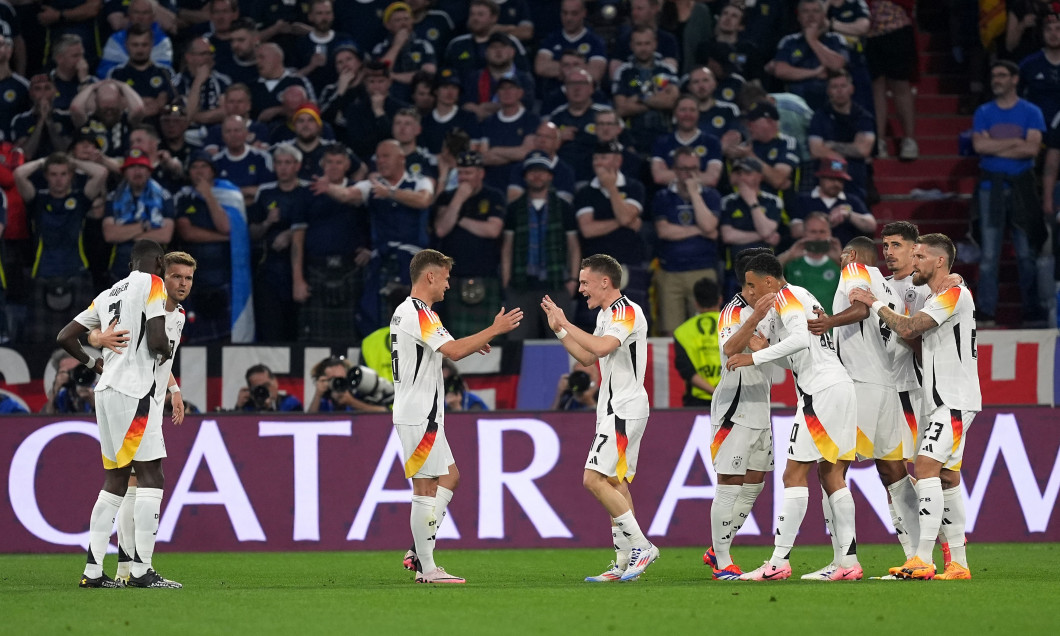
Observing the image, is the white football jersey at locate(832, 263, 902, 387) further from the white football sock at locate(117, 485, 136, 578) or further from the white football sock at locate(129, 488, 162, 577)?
the white football sock at locate(117, 485, 136, 578)

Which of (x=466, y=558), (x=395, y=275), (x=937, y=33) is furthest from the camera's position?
(x=937, y=33)

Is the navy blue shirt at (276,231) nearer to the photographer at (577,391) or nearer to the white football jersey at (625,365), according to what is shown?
the photographer at (577,391)

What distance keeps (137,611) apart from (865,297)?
5537 mm

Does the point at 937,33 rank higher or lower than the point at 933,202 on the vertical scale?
higher

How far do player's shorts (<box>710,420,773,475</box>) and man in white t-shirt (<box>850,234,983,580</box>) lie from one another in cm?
114

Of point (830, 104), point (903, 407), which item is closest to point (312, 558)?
point (903, 407)

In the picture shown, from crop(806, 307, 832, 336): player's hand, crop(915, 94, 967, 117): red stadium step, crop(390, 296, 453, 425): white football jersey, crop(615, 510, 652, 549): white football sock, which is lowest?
crop(615, 510, 652, 549): white football sock

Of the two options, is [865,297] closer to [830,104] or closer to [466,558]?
[466,558]

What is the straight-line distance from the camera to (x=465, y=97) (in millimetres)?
19188

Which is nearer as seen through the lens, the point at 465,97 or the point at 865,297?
the point at 865,297

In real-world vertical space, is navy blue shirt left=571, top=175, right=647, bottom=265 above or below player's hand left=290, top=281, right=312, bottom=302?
above

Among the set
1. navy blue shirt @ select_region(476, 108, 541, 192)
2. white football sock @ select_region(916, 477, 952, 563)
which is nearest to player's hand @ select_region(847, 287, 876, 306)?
white football sock @ select_region(916, 477, 952, 563)

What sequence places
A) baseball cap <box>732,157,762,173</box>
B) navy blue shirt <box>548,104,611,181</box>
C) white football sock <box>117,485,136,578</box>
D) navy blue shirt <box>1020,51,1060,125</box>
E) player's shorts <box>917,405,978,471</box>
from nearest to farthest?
player's shorts <box>917,405,978,471</box>, white football sock <box>117,485,136,578</box>, baseball cap <box>732,157,762,173</box>, navy blue shirt <box>548,104,611,181</box>, navy blue shirt <box>1020,51,1060,125</box>

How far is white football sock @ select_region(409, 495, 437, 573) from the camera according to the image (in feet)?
35.2
